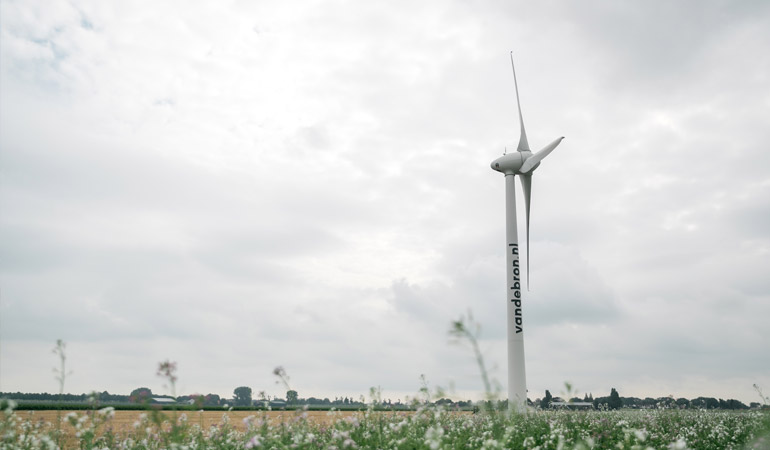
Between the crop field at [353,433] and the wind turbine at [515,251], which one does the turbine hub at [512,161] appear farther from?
the crop field at [353,433]

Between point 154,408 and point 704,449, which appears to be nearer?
point 154,408

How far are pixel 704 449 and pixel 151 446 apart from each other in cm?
1255

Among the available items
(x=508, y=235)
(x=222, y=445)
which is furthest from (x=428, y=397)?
(x=508, y=235)

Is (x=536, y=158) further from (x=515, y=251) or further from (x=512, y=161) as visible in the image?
(x=515, y=251)

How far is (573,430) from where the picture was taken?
14.0 metres

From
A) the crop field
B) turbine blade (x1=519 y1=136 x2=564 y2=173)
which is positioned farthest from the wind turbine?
the crop field

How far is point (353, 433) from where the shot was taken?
9594 millimetres

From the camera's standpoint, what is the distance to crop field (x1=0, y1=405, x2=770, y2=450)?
7.60 metres

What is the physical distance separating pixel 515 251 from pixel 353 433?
22828mm

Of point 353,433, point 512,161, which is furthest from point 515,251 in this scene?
point 353,433

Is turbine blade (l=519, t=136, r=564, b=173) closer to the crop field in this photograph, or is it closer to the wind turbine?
the wind turbine

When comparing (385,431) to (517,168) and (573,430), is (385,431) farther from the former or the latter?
(517,168)

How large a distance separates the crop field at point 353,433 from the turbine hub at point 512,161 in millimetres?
19316

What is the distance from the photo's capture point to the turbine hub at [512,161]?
112 feet
